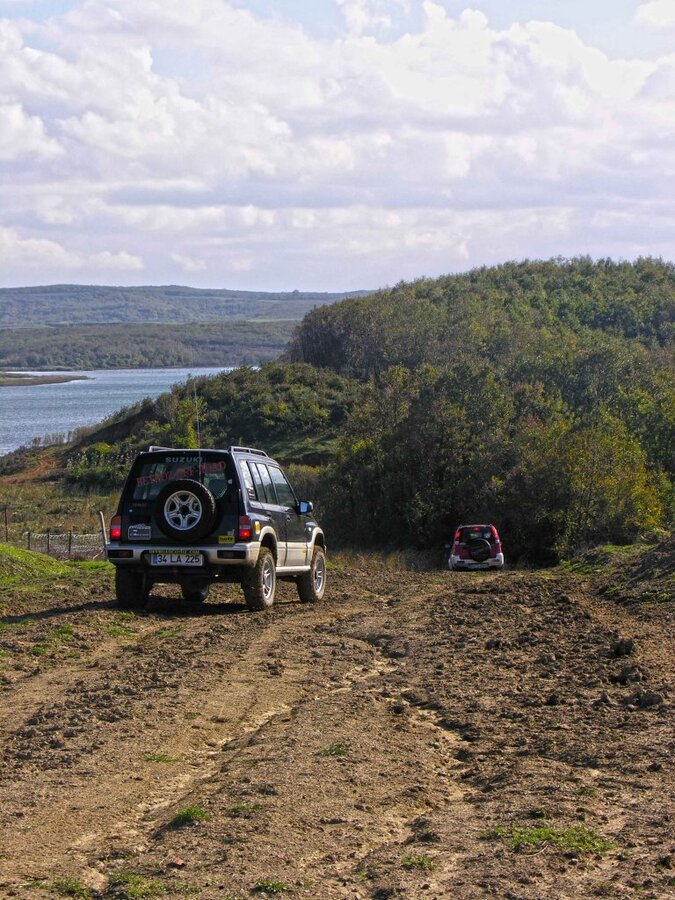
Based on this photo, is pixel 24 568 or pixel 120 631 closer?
pixel 120 631

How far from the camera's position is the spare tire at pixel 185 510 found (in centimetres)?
1436

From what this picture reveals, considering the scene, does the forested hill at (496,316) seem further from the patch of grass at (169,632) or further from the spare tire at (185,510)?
the patch of grass at (169,632)

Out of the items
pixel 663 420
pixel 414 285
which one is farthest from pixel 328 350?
pixel 663 420

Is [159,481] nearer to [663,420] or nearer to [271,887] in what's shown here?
[271,887]

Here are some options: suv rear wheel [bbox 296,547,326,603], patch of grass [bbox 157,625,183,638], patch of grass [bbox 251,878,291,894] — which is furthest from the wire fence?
patch of grass [bbox 251,878,291,894]

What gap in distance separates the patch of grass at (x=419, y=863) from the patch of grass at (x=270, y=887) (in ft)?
1.90

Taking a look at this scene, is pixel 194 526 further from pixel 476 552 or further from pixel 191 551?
pixel 476 552

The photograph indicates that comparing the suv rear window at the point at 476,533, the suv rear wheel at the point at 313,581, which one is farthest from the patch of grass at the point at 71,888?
the suv rear window at the point at 476,533

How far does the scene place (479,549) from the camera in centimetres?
2748

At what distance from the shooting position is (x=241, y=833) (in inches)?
228

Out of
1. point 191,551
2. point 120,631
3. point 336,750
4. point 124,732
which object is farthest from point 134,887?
point 191,551

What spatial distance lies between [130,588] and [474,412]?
30.0 meters

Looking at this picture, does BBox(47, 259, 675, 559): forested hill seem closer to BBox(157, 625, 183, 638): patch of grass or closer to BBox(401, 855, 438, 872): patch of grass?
BBox(157, 625, 183, 638): patch of grass

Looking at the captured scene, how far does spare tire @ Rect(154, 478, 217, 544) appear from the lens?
14359 mm
